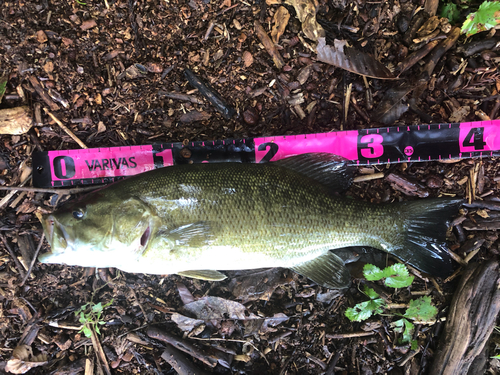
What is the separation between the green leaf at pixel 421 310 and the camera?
9.66 ft

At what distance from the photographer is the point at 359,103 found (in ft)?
10.5

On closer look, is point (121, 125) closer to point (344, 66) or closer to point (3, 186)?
point (3, 186)

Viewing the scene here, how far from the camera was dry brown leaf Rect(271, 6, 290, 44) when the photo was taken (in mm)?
3131

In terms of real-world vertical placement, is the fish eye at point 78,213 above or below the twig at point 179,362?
above

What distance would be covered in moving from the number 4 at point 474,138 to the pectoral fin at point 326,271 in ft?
5.96

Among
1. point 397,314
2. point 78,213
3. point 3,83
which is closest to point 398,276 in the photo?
point 397,314

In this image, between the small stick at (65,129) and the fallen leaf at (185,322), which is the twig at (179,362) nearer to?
the fallen leaf at (185,322)

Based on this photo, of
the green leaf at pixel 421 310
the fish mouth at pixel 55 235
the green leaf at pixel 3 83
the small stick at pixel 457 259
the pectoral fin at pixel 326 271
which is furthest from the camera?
the green leaf at pixel 3 83

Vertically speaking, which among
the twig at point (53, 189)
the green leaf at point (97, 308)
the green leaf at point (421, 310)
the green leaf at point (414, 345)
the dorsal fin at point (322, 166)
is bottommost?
the green leaf at point (414, 345)

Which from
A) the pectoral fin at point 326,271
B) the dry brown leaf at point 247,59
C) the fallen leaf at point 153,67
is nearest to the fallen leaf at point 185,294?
the pectoral fin at point 326,271

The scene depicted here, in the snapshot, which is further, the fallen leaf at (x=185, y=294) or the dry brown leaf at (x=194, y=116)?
the dry brown leaf at (x=194, y=116)

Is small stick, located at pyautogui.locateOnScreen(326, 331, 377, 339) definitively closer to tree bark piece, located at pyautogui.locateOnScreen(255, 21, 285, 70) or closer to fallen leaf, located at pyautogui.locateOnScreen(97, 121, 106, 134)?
tree bark piece, located at pyautogui.locateOnScreen(255, 21, 285, 70)

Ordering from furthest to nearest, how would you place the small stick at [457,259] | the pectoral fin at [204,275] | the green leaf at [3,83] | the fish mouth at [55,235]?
the green leaf at [3,83]
the small stick at [457,259]
the pectoral fin at [204,275]
the fish mouth at [55,235]

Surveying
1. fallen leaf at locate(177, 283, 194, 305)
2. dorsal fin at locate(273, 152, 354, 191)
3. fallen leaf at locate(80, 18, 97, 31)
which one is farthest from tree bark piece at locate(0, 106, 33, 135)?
dorsal fin at locate(273, 152, 354, 191)
